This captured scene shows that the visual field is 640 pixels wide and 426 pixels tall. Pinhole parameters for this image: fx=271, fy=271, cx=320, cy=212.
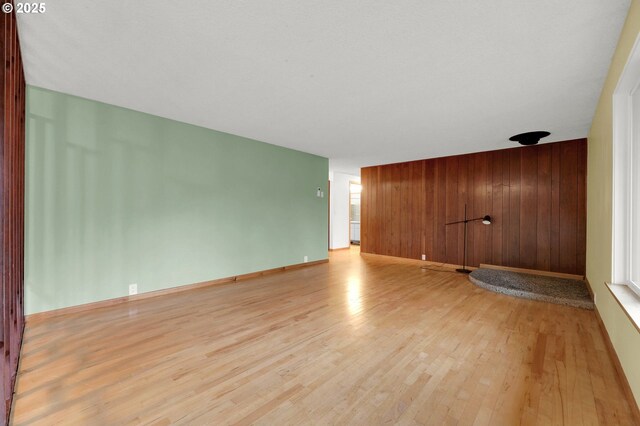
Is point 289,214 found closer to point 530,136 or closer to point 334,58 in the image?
point 334,58

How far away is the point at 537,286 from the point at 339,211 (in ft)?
18.0

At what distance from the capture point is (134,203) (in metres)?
3.60

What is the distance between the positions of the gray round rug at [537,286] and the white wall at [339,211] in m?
4.34

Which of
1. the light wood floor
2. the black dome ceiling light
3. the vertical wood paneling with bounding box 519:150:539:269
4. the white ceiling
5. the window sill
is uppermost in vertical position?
the white ceiling

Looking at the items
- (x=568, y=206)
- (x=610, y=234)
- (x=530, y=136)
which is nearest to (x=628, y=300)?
(x=610, y=234)

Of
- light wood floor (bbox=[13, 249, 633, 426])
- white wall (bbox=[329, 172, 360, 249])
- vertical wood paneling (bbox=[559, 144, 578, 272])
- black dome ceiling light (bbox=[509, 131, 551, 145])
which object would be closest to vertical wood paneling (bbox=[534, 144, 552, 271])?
vertical wood paneling (bbox=[559, 144, 578, 272])

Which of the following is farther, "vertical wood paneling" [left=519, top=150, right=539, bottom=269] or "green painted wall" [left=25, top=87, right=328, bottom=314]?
"vertical wood paneling" [left=519, top=150, right=539, bottom=269]

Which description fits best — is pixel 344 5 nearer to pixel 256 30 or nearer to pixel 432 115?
pixel 256 30

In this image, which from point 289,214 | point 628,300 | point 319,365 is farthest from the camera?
point 289,214

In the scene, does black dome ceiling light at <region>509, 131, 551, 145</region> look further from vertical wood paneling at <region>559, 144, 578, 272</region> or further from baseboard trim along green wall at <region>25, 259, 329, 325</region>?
baseboard trim along green wall at <region>25, 259, 329, 325</region>

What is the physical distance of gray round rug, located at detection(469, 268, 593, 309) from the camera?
354 cm

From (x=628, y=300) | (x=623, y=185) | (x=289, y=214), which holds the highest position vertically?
(x=623, y=185)

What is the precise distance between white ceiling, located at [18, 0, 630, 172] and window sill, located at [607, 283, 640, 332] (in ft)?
6.24

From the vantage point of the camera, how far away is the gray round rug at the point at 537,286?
3.54 metres
